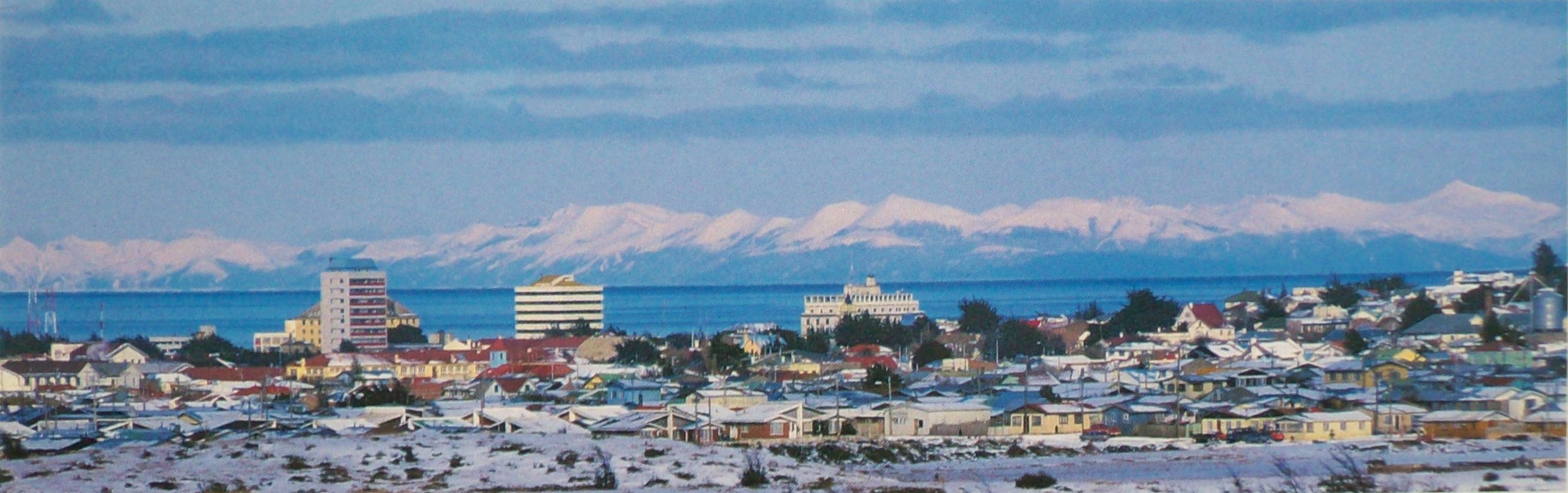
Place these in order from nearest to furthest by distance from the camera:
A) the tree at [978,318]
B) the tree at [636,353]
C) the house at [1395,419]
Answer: the house at [1395,419] < the tree at [636,353] < the tree at [978,318]

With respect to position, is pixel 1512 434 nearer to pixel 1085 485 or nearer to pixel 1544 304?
pixel 1085 485

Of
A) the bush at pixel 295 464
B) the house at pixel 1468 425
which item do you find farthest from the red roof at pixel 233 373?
the house at pixel 1468 425

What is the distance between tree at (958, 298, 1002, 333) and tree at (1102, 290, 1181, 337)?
5.30ft

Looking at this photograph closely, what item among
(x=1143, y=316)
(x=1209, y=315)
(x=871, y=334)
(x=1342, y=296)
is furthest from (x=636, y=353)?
(x=1342, y=296)

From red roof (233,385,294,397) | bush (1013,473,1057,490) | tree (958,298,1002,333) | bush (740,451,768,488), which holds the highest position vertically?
tree (958,298,1002,333)

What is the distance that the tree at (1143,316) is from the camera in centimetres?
2903

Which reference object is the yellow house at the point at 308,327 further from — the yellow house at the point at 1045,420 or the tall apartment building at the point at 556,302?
the yellow house at the point at 1045,420

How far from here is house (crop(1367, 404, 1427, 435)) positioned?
15500 millimetres

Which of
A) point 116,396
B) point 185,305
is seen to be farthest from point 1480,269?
point 185,305

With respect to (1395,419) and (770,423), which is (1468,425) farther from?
(770,423)

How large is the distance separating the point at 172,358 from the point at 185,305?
17.3 metres

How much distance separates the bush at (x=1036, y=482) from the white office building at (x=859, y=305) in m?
22.8

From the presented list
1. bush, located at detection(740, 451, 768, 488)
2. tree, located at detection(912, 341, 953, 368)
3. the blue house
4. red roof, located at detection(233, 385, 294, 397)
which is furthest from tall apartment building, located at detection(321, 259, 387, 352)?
bush, located at detection(740, 451, 768, 488)

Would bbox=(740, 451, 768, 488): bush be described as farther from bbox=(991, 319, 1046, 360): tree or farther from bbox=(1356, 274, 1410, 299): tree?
bbox=(1356, 274, 1410, 299): tree
